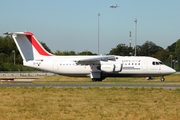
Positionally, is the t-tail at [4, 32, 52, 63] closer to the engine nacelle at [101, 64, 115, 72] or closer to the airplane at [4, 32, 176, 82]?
the airplane at [4, 32, 176, 82]

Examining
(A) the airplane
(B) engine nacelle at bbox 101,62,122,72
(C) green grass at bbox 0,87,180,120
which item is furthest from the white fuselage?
(C) green grass at bbox 0,87,180,120

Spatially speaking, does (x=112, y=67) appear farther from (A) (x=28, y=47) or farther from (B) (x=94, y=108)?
(B) (x=94, y=108)

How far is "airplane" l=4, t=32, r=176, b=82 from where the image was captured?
4903 cm

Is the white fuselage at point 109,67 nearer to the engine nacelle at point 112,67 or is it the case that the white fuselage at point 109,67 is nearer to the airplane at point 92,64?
the airplane at point 92,64

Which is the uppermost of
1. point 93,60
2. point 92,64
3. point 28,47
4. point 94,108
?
point 28,47

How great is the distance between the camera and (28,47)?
5184 centimetres

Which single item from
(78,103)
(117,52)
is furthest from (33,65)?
(117,52)

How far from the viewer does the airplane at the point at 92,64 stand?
161 feet

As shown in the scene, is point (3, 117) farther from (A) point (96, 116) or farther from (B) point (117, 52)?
(B) point (117, 52)

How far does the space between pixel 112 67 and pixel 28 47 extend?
10920 millimetres

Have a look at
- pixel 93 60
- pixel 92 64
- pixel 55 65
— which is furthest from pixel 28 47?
pixel 93 60

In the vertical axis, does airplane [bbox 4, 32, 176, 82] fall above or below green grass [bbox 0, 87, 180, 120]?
above

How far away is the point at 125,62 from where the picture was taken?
4912 cm

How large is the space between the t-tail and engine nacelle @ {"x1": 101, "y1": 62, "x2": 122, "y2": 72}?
307 inches
